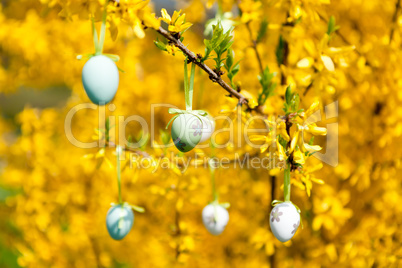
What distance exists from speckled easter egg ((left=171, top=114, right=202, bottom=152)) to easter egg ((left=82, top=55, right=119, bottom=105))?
0.39ft

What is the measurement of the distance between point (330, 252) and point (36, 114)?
49.8 inches

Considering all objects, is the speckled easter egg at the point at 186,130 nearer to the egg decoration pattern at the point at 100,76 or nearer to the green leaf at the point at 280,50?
the egg decoration pattern at the point at 100,76

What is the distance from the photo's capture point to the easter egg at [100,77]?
1.91ft

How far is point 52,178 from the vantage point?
1.57 meters

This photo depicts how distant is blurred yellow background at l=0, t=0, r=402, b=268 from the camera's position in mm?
974

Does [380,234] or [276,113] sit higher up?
[276,113]

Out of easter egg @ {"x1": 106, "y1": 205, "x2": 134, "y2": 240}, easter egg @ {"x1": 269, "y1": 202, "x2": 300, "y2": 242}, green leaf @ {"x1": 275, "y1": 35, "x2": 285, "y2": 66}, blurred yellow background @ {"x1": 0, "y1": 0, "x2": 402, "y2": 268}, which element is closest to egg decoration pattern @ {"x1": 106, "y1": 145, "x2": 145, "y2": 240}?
easter egg @ {"x1": 106, "y1": 205, "x2": 134, "y2": 240}

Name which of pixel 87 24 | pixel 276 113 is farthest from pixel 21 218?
pixel 276 113

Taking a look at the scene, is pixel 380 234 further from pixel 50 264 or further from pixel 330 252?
pixel 50 264

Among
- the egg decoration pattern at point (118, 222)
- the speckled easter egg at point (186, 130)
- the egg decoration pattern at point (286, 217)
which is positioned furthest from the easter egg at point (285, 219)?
the egg decoration pattern at point (118, 222)

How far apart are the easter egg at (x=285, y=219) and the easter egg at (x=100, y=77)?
35 cm

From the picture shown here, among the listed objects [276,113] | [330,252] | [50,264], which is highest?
[276,113]

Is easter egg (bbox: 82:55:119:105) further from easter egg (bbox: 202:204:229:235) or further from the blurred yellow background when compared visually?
easter egg (bbox: 202:204:229:235)

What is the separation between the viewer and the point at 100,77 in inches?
22.9
